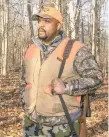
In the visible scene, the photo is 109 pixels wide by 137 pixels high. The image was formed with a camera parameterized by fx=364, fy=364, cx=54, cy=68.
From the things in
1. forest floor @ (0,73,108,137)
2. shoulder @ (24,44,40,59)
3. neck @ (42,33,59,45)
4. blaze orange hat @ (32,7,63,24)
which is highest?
blaze orange hat @ (32,7,63,24)

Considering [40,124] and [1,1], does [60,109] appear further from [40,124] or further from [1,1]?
[1,1]

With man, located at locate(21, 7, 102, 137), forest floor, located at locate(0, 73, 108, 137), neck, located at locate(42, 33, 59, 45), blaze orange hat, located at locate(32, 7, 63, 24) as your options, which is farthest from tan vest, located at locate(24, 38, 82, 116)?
forest floor, located at locate(0, 73, 108, 137)

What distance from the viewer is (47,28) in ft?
11.8

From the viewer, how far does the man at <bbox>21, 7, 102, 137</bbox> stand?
11.3ft

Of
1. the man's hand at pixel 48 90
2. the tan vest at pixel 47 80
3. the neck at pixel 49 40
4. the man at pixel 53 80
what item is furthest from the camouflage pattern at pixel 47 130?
the neck at pixel 49 40

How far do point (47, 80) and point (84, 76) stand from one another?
36 cm

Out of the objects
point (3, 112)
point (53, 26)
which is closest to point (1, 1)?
point (3, 112)

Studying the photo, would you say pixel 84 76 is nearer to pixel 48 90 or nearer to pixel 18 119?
pixel 48 90

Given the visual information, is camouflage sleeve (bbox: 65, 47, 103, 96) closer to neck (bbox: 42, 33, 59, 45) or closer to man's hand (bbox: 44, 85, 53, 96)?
man's hand (bbox: 44, 85, 53, 96)

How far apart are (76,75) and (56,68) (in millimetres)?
207

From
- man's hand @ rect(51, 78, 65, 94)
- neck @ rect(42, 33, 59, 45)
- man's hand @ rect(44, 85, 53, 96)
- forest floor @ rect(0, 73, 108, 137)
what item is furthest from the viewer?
forest floor @ rect(0, 73, 108, 137)

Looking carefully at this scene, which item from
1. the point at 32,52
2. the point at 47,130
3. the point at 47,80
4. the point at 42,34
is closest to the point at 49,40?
the point at 42,34

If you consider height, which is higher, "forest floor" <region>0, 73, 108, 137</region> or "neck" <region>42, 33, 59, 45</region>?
"neck" <region>42, 33, 59, 45</region>

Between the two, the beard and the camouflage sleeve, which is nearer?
the camouflage sleeve
